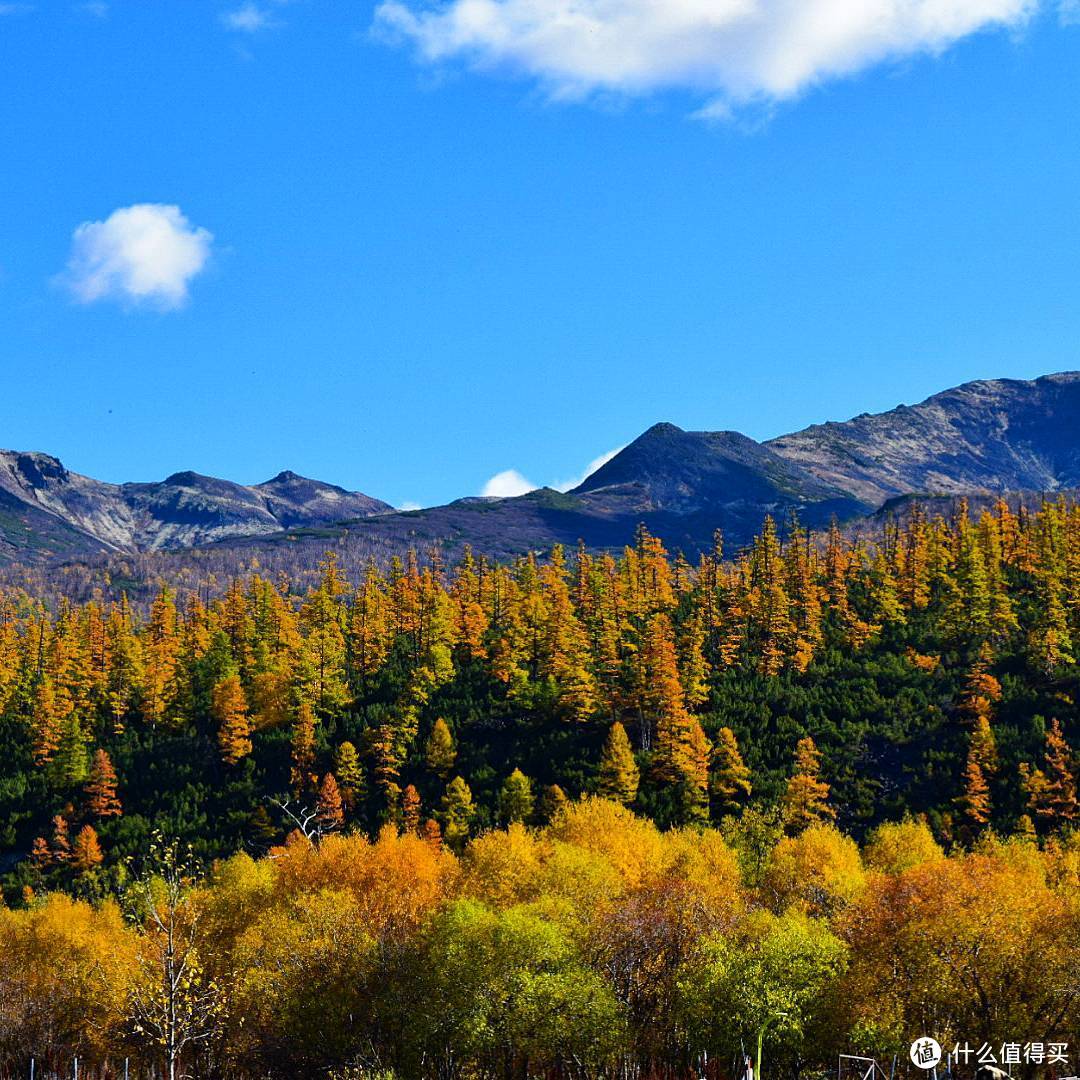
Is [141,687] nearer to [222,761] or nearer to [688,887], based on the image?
[222,761]

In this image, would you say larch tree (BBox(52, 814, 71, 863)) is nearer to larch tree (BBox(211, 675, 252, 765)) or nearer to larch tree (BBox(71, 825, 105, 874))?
larch tree (BBox(71, 825, 105, 874))

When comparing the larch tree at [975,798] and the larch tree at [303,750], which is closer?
the larch tree at [975,798]

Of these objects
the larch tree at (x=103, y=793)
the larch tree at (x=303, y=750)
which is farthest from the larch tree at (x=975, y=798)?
the larch tree at (x=103, y=793)

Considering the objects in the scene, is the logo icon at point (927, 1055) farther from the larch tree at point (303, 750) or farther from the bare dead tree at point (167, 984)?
the larch tree at point (303, 750)

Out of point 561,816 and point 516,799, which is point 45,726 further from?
point 561,816

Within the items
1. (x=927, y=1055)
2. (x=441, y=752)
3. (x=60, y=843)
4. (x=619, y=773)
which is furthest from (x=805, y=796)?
(x=60, y=843)

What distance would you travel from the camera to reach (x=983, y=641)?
119188 millimetres

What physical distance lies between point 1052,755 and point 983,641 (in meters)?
25.0

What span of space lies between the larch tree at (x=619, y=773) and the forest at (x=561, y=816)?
335 millimetres

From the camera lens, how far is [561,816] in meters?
88.8

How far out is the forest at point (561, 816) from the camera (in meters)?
46.5

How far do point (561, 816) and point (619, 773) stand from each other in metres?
12.1

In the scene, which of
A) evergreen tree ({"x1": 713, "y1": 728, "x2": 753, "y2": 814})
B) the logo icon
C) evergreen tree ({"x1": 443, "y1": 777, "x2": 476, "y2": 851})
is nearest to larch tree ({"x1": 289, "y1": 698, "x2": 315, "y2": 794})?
evergreen tree ({"x1": 443, "y1": 777, "x2": 476, "y2": 851})

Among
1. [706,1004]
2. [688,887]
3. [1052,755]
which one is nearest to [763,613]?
[1052,755]
